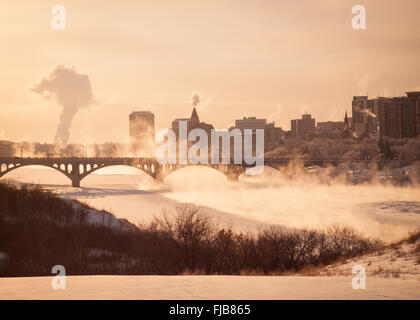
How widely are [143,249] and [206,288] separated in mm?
22742

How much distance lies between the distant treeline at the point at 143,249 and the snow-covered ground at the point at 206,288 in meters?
10.1

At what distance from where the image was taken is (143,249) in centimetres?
3095

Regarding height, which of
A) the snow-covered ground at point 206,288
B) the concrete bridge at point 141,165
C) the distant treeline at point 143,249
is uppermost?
the concrete bridge at point 141,165

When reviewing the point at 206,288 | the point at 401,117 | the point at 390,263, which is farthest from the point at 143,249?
the point at 401,117

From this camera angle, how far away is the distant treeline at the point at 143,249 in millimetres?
24719

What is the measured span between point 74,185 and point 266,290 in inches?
3982

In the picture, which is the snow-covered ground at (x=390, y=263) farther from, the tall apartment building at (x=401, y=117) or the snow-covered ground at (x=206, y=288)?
the tall apartment building at (x=401, y=117)

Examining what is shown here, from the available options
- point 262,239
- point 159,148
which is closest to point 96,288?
point 262,239

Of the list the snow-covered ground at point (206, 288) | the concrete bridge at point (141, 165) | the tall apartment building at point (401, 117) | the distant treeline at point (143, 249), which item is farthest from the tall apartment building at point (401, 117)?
the snow-covered ground at point (206, 288)

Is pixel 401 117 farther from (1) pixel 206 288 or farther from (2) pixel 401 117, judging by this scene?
(1) pixel 206 288

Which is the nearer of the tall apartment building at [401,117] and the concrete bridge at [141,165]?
the concrete bridge at [141,165]

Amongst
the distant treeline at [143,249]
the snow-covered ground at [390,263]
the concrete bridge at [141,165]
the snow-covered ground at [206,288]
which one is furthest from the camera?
the concrete bridge at [141,165]

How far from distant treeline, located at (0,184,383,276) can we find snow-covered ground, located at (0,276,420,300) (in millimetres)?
10105
